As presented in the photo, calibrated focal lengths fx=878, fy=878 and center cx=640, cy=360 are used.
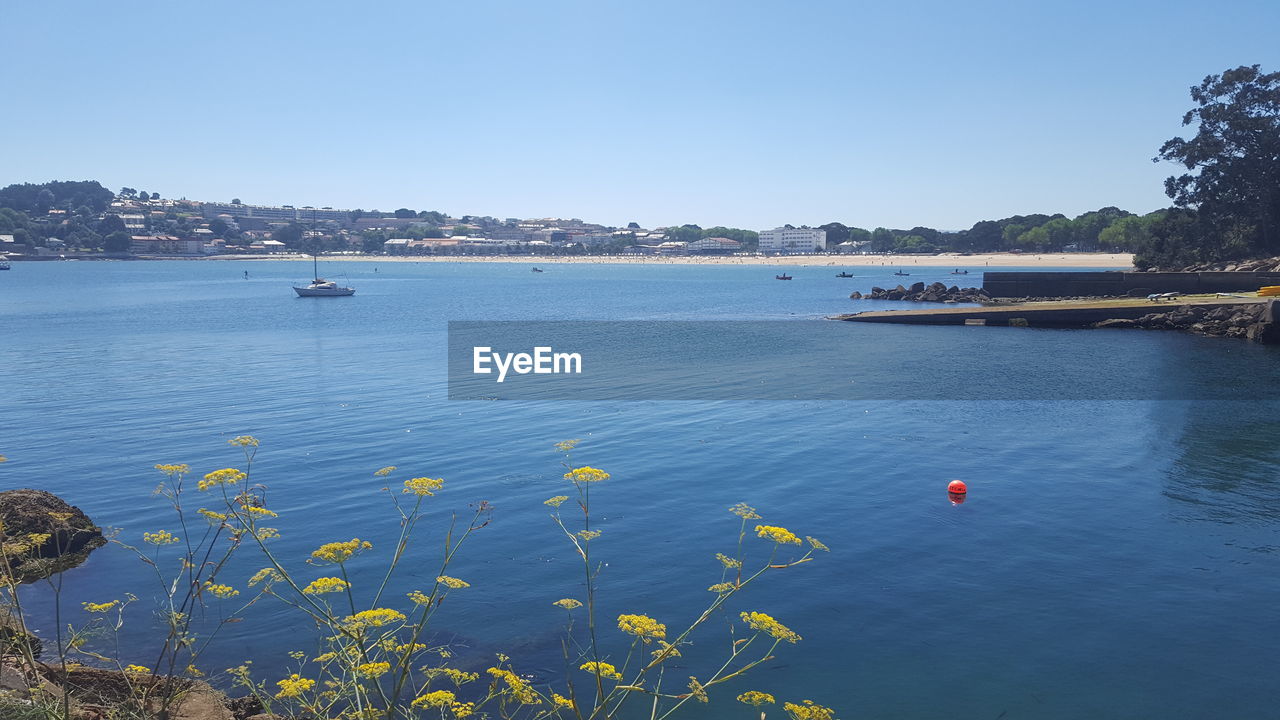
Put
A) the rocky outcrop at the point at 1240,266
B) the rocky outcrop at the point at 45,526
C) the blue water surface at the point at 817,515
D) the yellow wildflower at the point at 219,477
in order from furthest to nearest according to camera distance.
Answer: the rocky outcrop at the point at 1240,266 → the rocky outcrop at the point at 45,526 → the blue water surface at the point at 817,515 → the yellow wildflower at the point at 219,477

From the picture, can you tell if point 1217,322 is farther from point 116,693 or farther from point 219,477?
point 219,477

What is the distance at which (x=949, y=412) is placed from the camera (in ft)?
82.2

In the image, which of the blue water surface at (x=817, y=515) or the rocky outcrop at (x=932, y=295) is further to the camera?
the rocky outcrop at (x=932, y=295)

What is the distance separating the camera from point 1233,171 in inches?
2707

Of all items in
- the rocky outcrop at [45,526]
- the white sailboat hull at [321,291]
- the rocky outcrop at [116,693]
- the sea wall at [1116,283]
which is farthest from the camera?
the white sailboat hull at [321,291]

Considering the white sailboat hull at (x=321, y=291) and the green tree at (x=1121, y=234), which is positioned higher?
the green tree at (x=1121, y=234)

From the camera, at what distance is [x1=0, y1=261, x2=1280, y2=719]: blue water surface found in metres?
9.87

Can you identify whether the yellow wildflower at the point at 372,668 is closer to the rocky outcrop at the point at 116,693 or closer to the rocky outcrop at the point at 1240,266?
the rocky outcrop at the point at 116,693

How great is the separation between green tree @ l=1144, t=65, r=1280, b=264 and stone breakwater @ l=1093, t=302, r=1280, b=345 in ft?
92.3

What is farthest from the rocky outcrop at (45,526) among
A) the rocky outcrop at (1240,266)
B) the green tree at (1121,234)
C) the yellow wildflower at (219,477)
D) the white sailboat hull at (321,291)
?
the green tree at (1121,234)

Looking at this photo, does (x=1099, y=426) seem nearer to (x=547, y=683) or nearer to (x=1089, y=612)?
(x=1089, y=612)

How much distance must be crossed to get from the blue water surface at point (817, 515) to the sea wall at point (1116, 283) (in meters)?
31.8

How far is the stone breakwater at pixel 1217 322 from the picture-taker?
4038 centimetres

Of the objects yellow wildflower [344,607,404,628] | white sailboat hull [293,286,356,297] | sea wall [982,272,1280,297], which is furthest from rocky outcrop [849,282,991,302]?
yellow wildflower [344,607,404,628]
